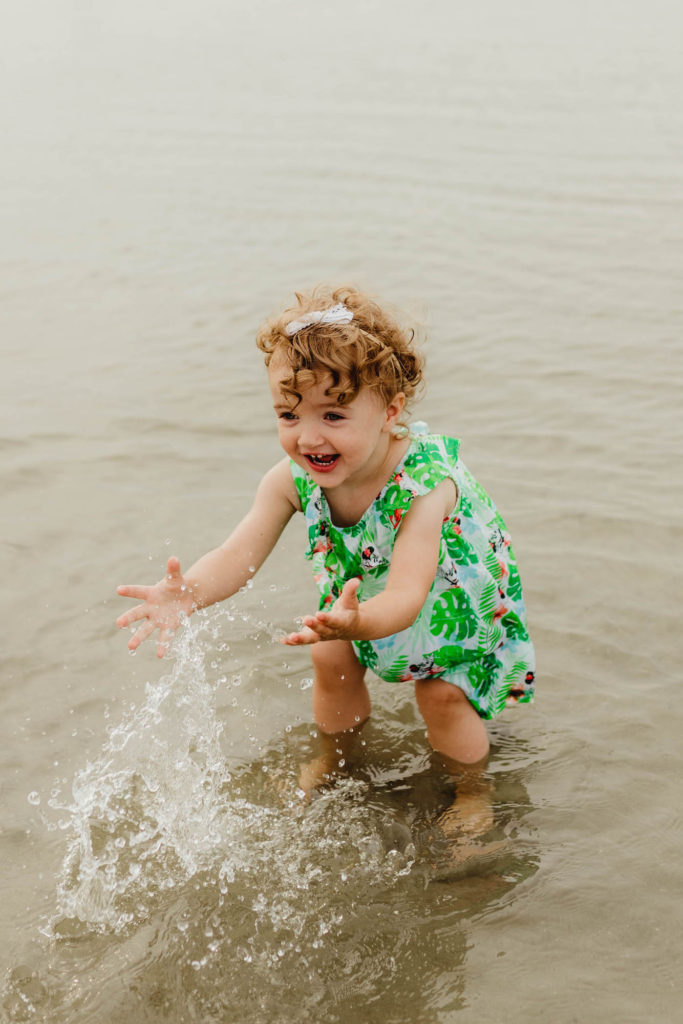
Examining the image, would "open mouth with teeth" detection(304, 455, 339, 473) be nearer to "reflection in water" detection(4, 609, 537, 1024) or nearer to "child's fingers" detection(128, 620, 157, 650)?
"child's fingers" detection(128, 620, 157, 650)

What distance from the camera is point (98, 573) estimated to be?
4.81m

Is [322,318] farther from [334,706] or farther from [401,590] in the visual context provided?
[334,706]

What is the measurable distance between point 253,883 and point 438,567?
3.33 feet

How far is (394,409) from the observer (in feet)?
10.1

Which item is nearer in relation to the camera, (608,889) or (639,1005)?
(639,1005)

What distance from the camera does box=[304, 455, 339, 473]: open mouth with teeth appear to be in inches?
118

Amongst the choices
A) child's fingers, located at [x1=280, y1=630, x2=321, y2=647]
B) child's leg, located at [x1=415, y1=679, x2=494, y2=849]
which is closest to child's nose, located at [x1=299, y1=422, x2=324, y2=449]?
child's fingers, located at [x1=280, y1=630, x2=321, y2=647]

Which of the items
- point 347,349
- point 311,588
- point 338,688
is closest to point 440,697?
point 338,688

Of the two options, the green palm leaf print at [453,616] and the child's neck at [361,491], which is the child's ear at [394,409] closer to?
the child's neck at [361,491]

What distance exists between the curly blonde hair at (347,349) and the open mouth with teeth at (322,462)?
153 millimetres

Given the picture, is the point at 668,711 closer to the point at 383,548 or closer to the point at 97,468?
the point at 383,548

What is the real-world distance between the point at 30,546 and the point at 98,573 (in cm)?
40

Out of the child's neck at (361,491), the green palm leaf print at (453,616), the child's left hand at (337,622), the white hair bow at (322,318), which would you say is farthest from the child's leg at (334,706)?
the white hair bow at (322,318)

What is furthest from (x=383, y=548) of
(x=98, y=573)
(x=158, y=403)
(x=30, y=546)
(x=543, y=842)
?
(x=158, y=403)
